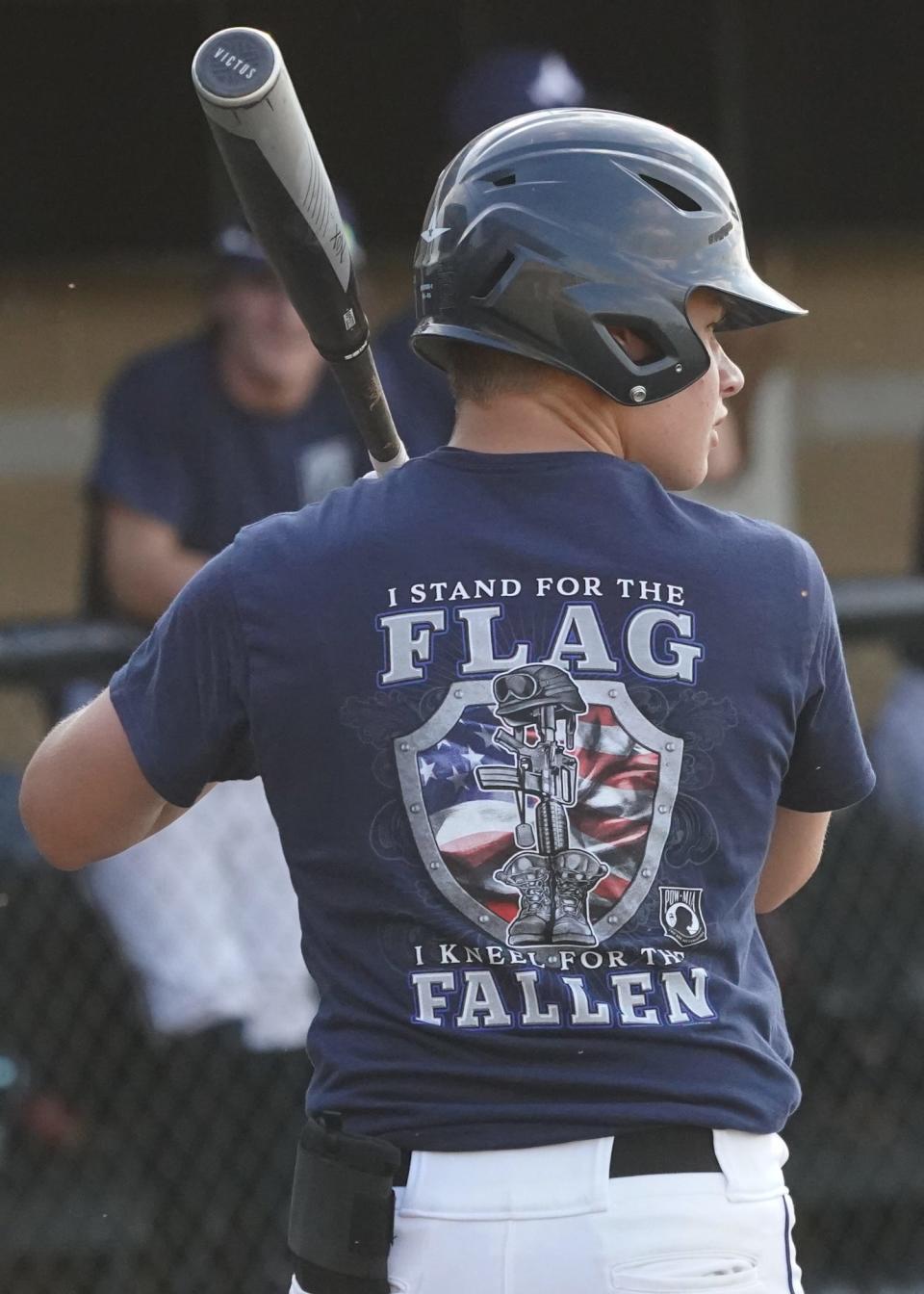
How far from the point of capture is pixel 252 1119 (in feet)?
13.6

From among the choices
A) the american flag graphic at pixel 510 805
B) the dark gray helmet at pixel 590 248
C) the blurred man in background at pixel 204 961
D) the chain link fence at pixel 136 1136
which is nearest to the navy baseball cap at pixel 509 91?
the blurred man in background at pixel 204 961

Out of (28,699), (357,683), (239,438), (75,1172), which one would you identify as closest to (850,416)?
(239,438)

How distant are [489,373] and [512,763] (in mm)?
418

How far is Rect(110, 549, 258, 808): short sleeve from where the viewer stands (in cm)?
189

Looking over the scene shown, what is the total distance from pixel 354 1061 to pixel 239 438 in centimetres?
276

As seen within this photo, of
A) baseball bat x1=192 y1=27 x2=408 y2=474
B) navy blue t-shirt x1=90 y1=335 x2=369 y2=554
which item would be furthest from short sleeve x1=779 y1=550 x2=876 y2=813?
navy blue t-shirt x1=90 y1=335 x2=369 y2=554

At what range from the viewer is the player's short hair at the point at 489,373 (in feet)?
6.48

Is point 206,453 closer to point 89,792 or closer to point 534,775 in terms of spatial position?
point 89,792

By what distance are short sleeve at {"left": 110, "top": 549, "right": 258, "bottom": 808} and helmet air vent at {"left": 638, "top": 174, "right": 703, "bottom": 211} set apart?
553mm

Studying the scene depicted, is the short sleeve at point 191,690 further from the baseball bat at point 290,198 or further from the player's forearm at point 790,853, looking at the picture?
the player's forearm at point 790,853

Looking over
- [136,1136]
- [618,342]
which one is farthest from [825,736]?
[136,1136]

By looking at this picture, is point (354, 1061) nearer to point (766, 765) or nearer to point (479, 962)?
point (479, 962)

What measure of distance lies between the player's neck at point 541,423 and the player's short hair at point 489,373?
0.01 meters

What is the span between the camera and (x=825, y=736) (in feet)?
6.59
